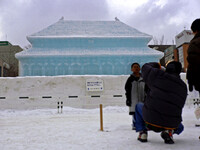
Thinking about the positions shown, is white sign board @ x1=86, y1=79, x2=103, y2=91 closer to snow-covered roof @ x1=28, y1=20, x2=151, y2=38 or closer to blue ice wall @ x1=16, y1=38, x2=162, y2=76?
blue ice wall @ x1=16, y1=38, x2=162, y2=76

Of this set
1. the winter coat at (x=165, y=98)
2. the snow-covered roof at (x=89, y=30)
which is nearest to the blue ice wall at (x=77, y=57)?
the snow-covered roof at (x=89, y=30)

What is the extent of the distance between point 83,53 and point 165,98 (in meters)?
15.5

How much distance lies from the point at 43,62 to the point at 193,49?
54.4 feet

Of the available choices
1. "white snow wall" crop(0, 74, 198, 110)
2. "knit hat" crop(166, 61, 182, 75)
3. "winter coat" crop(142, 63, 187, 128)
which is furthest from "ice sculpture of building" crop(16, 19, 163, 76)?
"winter coat" crop(142, 63, 187, 128)

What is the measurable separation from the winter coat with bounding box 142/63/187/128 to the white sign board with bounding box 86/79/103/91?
10942mm

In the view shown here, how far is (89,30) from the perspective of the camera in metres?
19.9

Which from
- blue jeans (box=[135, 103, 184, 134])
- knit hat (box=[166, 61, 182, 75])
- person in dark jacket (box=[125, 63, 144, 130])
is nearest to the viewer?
knit hat (box=[166, 61, 182, 75])

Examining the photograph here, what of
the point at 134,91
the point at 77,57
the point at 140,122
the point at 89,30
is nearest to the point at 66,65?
the point at 77,57

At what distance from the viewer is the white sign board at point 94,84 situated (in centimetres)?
1418

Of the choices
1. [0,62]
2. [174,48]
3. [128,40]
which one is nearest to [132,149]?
[128,40]

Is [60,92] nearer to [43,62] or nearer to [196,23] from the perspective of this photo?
[43,62]

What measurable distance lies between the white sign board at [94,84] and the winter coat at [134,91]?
908 cm

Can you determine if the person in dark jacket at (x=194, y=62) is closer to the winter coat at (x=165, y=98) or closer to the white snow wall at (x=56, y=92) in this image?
the winter coat at (x=165, y=98)

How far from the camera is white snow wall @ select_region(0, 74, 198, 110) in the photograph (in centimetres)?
1377
